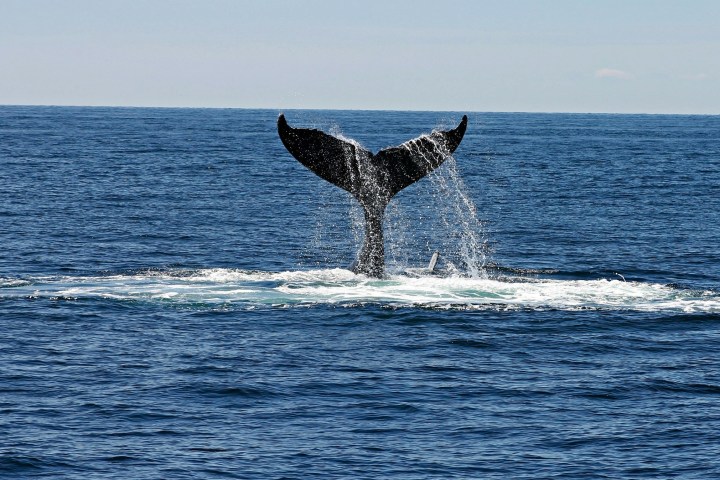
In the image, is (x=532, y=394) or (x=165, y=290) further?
(x=165, y=290)

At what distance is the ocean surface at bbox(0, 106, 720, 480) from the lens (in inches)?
554

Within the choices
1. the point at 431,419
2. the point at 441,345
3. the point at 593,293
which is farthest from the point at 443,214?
the point at 431,419

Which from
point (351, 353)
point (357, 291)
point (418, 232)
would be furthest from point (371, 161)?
point (418, 232)

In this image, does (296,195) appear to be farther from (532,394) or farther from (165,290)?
(532,394)

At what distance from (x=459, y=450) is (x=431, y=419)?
48.1 inches

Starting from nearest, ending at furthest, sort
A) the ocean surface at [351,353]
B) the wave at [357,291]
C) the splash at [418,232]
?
1. the ocean surface at [351,353]
2. the wave at [357,291]
3. the splash at [418,232]

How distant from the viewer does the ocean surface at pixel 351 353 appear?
14070mm

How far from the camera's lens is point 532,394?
54.3 ft

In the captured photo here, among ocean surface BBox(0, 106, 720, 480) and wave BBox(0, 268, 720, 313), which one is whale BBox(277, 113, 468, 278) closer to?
wave BBox(0, 268, 720, 313)

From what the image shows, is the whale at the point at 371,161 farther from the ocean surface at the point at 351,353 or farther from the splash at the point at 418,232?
the ocean surface at the point at 351,353

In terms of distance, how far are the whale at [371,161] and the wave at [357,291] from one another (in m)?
1.50

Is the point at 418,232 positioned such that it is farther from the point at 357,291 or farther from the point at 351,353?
the point at 351,353

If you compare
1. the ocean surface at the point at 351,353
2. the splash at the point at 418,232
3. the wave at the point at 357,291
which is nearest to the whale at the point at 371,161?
the splash at the point at 418,232

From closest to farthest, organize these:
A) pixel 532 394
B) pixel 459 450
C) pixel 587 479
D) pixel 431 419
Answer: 1. pixel 587 479
2. pixel 459 450
3. pixel 431 419
4. pixel 532 394
